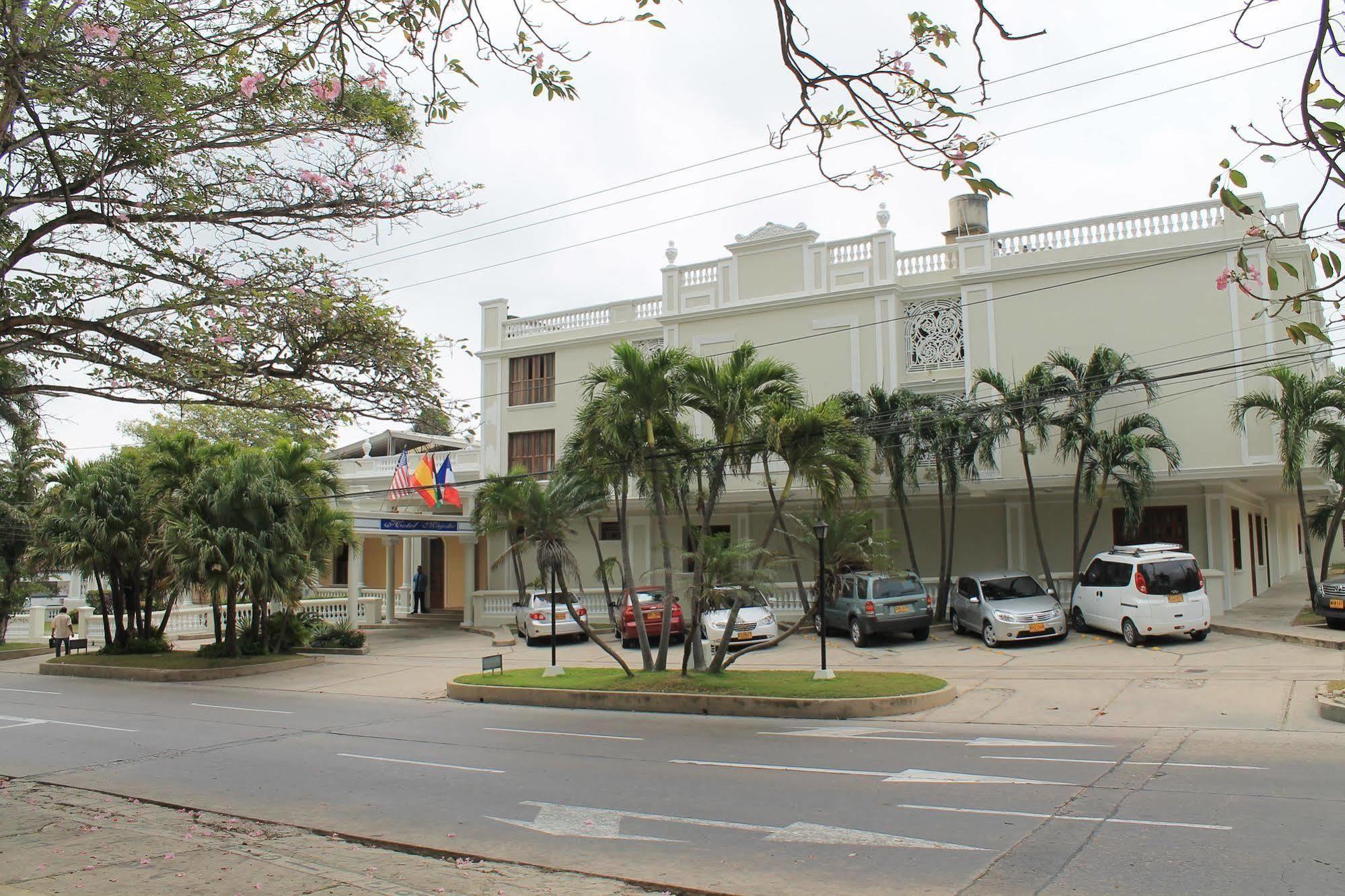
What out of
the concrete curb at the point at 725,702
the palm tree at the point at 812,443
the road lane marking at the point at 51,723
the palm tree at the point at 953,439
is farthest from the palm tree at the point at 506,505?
the palm tree at the point at 953,439

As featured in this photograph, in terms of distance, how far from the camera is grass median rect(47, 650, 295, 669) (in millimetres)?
24812

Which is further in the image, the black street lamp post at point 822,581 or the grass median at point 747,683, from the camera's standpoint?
the black street lamp post at point 822,581

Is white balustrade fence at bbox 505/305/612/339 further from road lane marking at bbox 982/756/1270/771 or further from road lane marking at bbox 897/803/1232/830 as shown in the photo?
road lane marking at bbox 897/803/1232/830

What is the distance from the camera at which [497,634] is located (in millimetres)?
30906

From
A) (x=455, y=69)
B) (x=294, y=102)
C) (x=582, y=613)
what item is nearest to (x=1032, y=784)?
(x=455, y=69)

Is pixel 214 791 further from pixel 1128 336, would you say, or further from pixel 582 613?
pixel 1128 336

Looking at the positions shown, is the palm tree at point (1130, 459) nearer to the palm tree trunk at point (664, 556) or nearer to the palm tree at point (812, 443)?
the palm tree at point (812, 443)

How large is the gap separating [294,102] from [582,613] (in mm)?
15267

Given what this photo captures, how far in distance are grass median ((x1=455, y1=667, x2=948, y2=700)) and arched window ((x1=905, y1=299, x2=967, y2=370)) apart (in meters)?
11.7

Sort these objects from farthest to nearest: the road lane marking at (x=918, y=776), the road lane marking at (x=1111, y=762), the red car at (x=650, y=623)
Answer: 1. the red car at (x=650, y=623)
2. the road lane marking at (x=1111, y=762)
3. the road lane marking at (x=918, y=776)

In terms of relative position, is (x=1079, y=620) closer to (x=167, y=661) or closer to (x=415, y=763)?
(x=415, y=763)

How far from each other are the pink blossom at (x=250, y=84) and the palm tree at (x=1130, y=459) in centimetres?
1948

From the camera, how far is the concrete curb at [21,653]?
1236 inches

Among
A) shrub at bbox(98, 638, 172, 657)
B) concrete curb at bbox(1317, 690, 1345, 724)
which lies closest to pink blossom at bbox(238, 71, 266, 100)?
concrete curb at bbox(1317, 690, 1345, 724)
